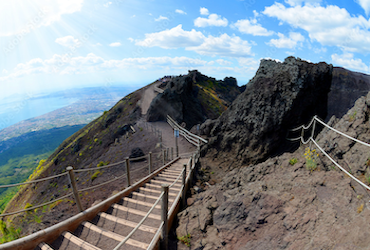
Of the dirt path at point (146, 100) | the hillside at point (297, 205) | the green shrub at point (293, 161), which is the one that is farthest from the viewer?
the dirt path at point (146, 100)

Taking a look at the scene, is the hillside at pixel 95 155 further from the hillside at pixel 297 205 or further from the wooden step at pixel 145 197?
the hillside at pixel 297 205

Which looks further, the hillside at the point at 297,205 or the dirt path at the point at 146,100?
the dirt path at the point at 146,100

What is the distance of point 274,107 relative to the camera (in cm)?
902

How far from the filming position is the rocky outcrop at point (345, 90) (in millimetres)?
30278

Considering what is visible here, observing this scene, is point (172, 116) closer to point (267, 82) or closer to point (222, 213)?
point (267, 82)

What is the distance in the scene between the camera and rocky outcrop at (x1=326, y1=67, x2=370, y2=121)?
1192 inches

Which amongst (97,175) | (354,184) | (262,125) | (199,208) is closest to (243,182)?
(199,208)

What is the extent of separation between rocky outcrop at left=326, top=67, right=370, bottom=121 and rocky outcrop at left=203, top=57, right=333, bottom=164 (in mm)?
25283

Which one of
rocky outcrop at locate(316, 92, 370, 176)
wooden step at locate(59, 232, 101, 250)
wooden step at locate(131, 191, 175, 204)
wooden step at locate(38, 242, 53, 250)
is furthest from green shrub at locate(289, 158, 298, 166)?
wooden step at locate(38, 242, 53, 250)

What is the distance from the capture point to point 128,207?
5637 mm

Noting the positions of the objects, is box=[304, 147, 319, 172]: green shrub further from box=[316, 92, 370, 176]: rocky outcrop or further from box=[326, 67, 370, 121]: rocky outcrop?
box=[326, 67, 370, 121]: rocky outcrop

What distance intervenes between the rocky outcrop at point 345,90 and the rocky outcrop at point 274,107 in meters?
25.3

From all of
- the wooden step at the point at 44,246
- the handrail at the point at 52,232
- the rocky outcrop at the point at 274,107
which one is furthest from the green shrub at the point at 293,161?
the wooden step at the point at 44,246

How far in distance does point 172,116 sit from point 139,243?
20271 millimetres
